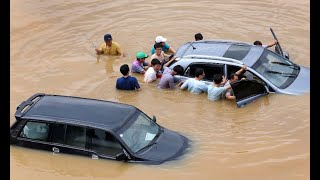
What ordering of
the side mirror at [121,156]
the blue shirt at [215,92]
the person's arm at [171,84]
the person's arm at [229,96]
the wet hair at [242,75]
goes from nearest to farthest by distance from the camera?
1. the side mirror at [121,156]
2. the wet hair at [242,75]
3. the blue shirt at [215,92]
4. the person's arm at [229,96]
5. the person's arm at [171,84]

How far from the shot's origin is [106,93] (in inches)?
532

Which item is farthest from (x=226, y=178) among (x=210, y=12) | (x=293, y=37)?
(x=210, y=12)

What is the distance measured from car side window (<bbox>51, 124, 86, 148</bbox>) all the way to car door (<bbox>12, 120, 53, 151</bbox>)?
160 millimetres

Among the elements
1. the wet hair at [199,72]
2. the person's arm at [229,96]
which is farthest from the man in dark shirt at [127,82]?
the person's arm at [229,96]

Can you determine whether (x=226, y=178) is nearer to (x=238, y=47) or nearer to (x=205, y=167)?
(x=205, y=167)

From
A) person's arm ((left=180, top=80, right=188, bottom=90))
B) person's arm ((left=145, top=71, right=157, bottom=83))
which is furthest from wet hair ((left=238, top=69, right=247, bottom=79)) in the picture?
person's arm ((left=145, top=71, right=157, bottom=83))

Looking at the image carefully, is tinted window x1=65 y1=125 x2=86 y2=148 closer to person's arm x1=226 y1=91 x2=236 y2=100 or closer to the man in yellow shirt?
person's arm x1=226 y1=91 x2=236 y2=100

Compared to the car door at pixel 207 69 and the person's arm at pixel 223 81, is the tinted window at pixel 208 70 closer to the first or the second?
the car door at pixel 207 69

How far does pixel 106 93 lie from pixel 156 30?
15.7 feet

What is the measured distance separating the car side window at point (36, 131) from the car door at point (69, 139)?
0.16 metres

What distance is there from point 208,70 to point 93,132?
4127 millimetres

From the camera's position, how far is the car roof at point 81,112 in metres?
9.60

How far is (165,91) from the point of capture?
13.3m
